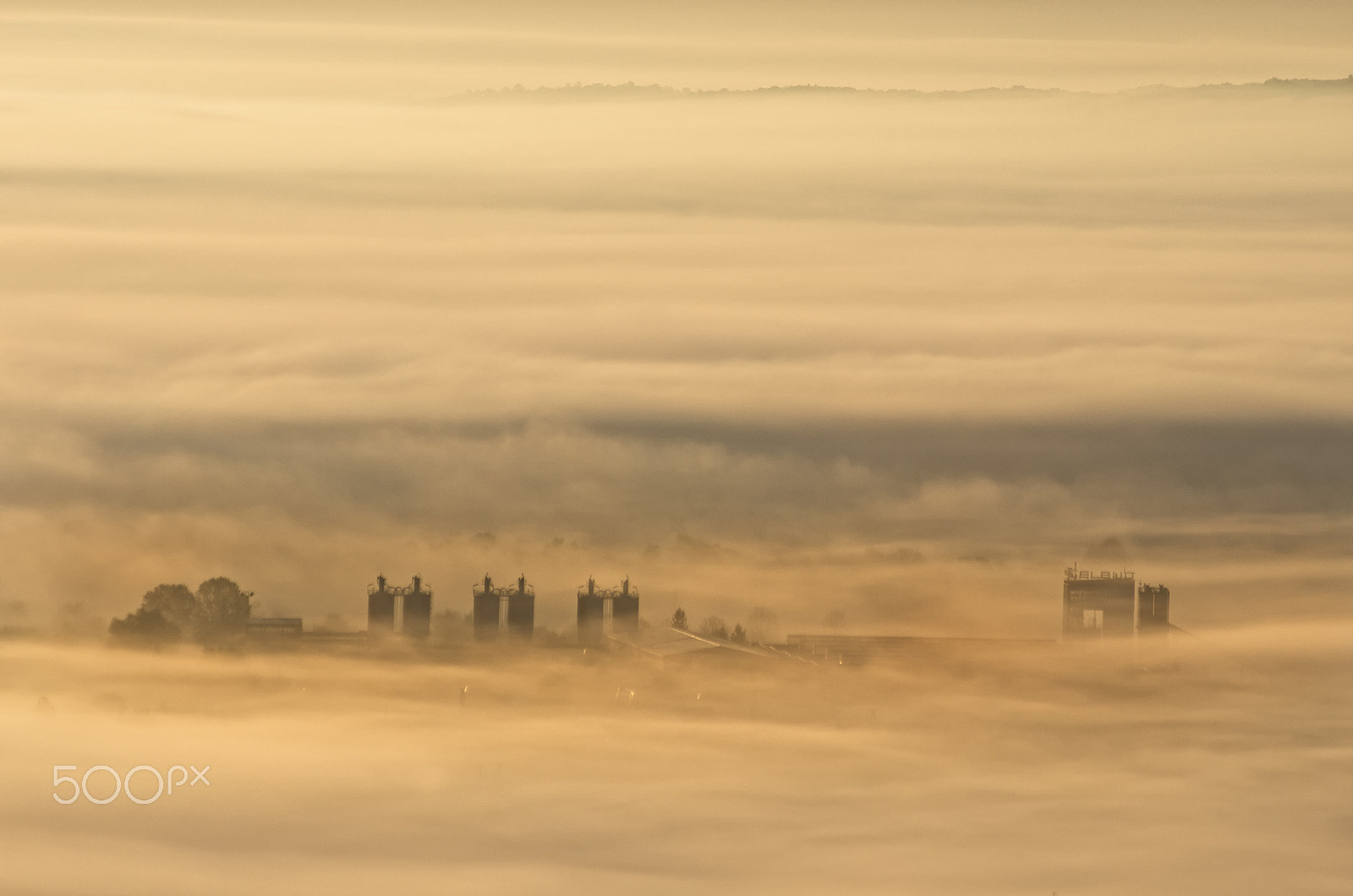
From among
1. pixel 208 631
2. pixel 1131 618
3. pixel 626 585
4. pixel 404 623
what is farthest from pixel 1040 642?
pixel 208 631

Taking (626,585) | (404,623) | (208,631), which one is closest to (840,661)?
(626,585)

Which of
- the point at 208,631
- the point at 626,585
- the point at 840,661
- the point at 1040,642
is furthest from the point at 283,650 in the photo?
the point at 1040,642

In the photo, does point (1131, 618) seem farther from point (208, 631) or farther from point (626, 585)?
point (208, 631)

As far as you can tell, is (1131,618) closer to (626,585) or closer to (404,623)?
(626,585)

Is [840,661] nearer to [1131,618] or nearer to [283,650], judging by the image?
[1131,618]

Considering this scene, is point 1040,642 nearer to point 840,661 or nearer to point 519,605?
point 840,661

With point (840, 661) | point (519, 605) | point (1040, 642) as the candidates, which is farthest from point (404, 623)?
point (1040, 642)
